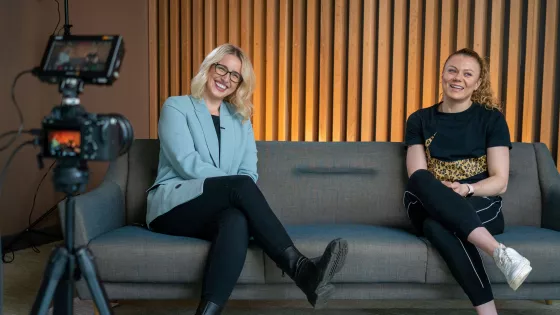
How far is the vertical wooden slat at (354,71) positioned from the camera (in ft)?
12.3

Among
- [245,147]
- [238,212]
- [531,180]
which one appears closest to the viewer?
[238,212]

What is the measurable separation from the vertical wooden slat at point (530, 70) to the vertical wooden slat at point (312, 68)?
1.28 meters

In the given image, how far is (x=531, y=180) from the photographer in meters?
2.67

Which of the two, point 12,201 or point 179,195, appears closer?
point 179,195

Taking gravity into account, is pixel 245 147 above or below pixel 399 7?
below

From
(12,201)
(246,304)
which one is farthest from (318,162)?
(12,201)

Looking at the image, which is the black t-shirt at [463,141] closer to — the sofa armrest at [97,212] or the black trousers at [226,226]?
the black trousers at [226,226]

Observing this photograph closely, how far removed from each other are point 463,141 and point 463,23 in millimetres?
1397

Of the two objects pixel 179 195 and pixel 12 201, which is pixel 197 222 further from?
pixel 12 201

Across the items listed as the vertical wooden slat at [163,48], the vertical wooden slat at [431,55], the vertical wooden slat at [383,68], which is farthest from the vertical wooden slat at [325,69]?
the vertical wooden slat at [163,48]

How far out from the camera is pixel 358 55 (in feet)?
12.5

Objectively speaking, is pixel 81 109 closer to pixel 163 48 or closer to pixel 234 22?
pixel 234 22

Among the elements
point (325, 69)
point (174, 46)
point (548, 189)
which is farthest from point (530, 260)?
point (174, 46)

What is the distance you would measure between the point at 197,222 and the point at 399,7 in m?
2.17
